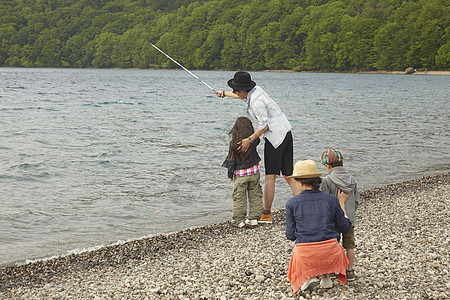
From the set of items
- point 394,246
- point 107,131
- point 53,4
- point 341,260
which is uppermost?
point 53,4

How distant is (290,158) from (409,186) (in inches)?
172

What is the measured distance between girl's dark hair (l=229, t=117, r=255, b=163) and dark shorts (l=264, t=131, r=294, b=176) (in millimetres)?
251

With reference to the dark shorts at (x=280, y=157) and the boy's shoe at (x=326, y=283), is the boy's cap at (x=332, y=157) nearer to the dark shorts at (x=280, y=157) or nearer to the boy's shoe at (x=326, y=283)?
the boy's shoe at (x=326, y=283)

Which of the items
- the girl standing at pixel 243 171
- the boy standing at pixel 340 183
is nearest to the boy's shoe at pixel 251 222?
the girl standing at pixel 243 171

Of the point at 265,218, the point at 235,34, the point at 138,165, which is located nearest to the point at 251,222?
the point at 265,218

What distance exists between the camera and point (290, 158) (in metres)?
6.69

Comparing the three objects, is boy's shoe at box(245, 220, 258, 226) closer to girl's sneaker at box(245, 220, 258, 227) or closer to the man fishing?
girl's sneaker at box(245, 220, 258, 227)

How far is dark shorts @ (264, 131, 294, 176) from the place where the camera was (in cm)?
658

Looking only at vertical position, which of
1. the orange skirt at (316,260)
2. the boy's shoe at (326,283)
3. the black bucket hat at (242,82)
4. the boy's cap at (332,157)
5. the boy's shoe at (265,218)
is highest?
the black bucket hat at (242,82)

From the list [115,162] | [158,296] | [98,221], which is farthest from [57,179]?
[158,296]

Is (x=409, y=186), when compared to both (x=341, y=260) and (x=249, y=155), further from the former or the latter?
(x=341, y=260)

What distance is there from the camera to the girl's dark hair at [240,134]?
21.7 ft

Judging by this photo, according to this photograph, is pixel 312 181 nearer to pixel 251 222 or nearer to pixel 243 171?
pixel 243 171

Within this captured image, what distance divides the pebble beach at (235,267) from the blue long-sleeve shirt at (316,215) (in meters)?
0.59
